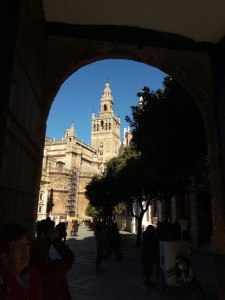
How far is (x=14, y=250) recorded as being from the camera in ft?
4.98

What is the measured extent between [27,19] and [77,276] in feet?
24.2

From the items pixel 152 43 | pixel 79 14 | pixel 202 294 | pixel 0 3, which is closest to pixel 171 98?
pixel 152 43

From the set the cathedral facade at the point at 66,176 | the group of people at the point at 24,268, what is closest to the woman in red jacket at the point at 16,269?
the group of people at the point at 24,268

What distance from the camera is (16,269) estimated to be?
59.5 inches

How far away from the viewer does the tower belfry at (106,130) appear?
84625 millimetres

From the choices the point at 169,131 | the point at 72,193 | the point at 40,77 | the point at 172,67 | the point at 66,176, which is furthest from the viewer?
the point at 72,193

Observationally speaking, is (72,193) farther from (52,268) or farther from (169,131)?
(52,268)

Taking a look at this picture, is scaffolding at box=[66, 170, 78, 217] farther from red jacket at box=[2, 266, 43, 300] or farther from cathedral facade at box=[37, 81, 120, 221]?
red jacket at box=[2, 266, 43, 300]

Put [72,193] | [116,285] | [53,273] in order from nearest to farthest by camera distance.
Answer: [53,273], [116,285], [72,193]

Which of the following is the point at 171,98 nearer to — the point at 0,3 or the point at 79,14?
the point at 79,14

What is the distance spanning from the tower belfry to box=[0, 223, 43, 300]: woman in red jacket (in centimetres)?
8129

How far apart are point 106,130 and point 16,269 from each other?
8509cm

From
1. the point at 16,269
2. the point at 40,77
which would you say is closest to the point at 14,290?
the point at 16,269

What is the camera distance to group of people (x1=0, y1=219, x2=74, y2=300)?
1444mm
